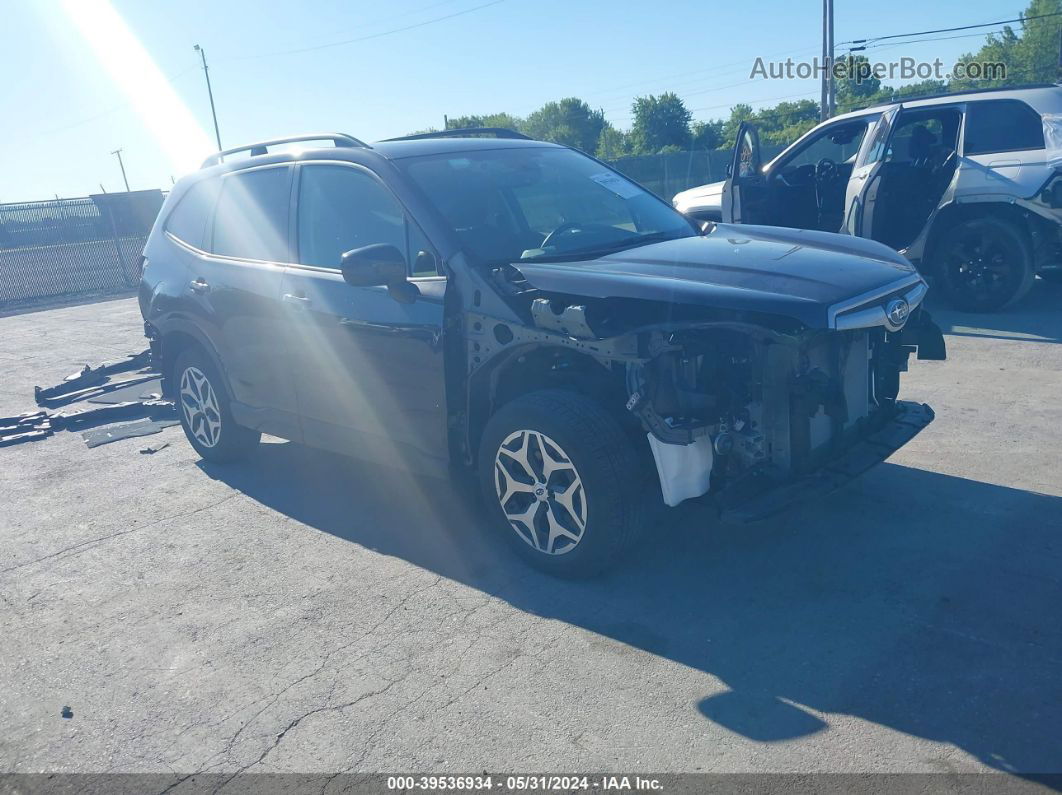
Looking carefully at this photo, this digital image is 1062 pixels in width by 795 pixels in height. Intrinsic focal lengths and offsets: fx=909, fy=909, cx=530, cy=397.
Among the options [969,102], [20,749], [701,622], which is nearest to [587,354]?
[701,622]

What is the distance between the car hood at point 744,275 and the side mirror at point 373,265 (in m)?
0.58

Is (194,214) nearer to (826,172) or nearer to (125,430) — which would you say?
(125,430)

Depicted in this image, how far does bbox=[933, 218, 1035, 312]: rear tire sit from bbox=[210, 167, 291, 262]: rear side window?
6.44 meters

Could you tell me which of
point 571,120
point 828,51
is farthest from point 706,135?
point 828,51

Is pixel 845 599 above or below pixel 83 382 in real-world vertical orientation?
below

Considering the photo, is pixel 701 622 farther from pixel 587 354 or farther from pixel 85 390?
pixel 85 390

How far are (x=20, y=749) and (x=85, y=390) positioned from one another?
20.4 feet

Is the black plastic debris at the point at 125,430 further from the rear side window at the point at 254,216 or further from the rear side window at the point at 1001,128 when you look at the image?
the rear side window at the point at 1001,128

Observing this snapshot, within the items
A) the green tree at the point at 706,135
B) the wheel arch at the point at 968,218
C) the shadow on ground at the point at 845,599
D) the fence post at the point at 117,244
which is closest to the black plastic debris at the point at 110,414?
the shadow on ground at the point at 845,599

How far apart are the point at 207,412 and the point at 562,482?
124 inches

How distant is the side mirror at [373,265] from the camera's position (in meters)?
4.21

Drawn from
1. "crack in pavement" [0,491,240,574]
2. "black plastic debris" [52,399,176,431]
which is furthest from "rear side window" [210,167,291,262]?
"black plastic debris" [52,399,176,431]

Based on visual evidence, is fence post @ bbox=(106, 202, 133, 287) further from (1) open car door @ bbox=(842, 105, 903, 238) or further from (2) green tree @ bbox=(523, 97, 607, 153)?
(2) green tree @ bbox=(523, 97, 607, 153)

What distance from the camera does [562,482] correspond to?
3.96 m
